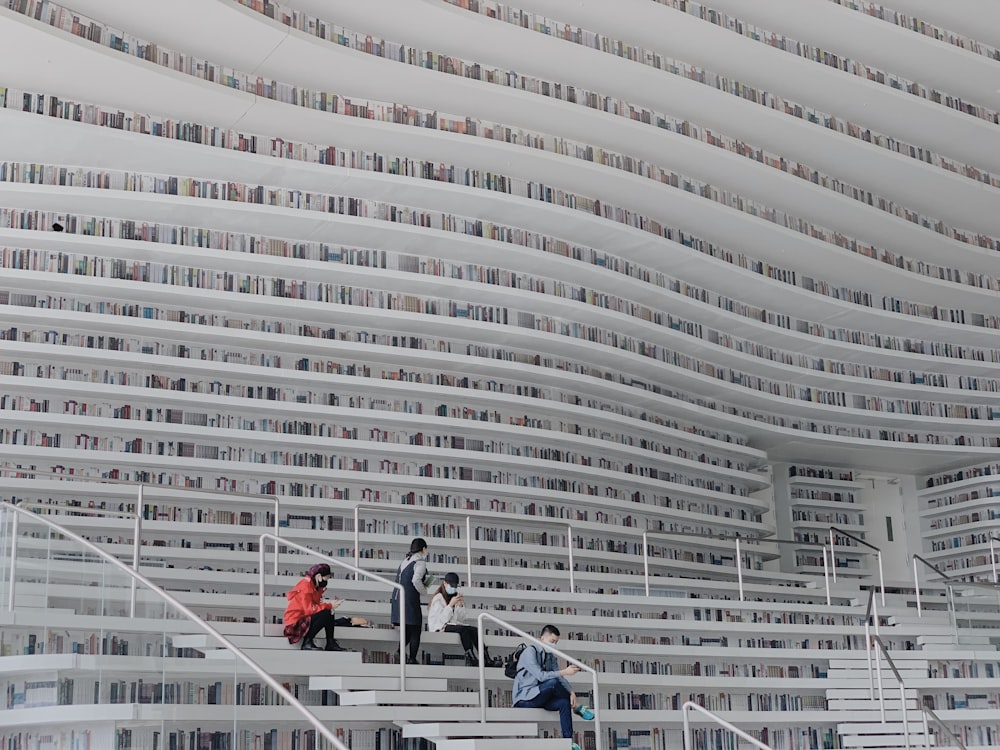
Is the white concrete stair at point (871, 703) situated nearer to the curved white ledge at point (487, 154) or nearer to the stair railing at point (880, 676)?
the stair railing at point (880, 676)

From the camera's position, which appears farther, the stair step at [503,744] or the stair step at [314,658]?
the stair step at [314,658]

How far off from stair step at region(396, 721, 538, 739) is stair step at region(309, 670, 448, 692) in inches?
9.7

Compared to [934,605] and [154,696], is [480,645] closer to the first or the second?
[154,696]

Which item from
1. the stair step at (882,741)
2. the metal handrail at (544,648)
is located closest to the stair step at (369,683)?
the metal handrail at (544,648)

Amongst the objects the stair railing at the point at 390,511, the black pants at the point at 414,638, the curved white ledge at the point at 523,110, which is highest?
the curved white ledge at the point at 523,110

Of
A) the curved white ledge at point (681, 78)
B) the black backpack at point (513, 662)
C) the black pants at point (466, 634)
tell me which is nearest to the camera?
the black backpack at point (513, 662)

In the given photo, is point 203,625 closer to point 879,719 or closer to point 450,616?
point 450,616

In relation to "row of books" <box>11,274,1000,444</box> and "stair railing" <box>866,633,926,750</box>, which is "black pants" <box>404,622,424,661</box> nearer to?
"row of books" <box>11,274,1000,444</box>

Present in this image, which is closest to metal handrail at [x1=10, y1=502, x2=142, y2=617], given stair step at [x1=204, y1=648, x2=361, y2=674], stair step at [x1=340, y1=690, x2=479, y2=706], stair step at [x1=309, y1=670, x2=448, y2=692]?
stair step at [x1=204, y1=648, x2=361, y2=674]

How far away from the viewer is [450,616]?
791 centimetres

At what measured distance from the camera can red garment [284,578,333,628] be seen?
23.6ft

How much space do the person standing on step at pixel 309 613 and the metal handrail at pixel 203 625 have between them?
109 cm

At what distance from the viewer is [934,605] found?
40.4 feet

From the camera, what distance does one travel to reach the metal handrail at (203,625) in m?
5.17
